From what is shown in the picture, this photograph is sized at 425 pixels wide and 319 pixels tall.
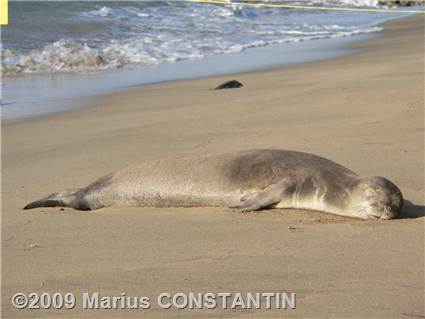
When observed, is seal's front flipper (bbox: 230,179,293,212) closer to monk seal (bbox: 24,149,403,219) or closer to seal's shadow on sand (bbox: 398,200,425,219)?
monk seal (bbox: 24,149,403,219)

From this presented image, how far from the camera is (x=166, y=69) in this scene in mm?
14727

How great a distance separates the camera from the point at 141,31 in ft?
64.4

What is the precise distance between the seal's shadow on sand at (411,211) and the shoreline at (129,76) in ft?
18.9

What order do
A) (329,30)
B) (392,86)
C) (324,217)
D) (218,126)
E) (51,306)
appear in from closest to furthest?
(51,306) < (324,217) < (218,126) < (392,86) < (329,30)

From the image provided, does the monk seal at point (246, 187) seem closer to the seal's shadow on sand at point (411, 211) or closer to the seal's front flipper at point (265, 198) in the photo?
the seal's front flipper at point (265, 198)

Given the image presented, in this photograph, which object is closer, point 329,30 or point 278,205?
point 278,205

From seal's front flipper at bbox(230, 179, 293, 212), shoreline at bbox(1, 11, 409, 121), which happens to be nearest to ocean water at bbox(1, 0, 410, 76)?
shoreline at bbox(1, 11, 409, 121)

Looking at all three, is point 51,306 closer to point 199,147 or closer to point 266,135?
point 199,147

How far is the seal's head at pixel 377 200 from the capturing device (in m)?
4.72

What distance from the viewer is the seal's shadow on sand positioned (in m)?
4.87

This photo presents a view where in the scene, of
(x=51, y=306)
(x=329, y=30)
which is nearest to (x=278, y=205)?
(x=51, y=306)

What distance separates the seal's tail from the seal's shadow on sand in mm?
2123

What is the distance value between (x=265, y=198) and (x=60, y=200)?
57.6 inches

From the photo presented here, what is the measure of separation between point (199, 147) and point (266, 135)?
0.69m
